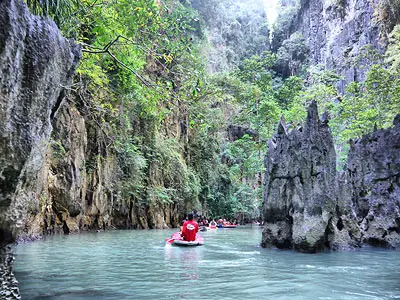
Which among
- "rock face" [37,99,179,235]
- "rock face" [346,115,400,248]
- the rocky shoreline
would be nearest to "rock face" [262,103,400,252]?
"rock face" [346,115,400,248]

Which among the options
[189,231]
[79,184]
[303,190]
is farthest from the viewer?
[79,184]

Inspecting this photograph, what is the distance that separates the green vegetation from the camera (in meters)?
7.20

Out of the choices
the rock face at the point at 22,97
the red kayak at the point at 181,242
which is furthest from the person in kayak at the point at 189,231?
the rock face at the point at 22,97

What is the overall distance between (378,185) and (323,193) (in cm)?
429

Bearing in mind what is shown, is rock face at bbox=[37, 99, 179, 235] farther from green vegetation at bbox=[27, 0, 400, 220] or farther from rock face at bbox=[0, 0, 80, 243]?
rock face at bbox=[0, 0, 80, 243]

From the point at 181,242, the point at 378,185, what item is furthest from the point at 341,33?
the point at 181,242

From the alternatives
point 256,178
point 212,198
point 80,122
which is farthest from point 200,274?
point 256,178

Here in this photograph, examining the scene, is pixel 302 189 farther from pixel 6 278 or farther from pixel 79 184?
pixel 79 184

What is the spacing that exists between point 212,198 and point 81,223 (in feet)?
52.4

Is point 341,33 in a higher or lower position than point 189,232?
higher

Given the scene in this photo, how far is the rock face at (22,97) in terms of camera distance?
357cm

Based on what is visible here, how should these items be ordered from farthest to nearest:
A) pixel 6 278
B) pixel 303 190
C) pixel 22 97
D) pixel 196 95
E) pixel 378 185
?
pixel 378 185 → pixel 303 190 → pixel 196 95 → pixel 6 278 → pixel 22 97

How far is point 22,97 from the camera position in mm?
3842

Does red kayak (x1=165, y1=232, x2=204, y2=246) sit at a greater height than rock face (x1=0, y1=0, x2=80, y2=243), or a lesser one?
lesser
